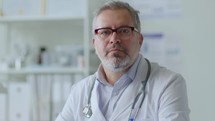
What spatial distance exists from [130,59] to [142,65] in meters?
0.08

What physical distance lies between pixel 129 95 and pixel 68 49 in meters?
1.03

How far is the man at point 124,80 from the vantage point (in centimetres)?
131

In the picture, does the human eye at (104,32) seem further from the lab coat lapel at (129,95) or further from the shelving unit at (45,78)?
the shelving unit at (45,78)

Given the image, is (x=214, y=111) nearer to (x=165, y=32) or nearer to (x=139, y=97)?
(x=165, y=32)

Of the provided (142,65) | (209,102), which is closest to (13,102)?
(142,65)

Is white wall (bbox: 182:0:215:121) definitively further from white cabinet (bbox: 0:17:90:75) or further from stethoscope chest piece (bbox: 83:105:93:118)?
stethoscope chest piece (bbox: 83:105:93:118)

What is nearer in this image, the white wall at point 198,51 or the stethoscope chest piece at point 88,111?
the stethoscope chest piece at point 88,111

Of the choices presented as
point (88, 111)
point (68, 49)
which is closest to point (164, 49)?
Answer: point (68, 49)

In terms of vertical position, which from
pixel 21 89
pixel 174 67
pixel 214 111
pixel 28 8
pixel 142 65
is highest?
pixel 28 8

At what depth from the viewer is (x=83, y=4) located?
2.09 m

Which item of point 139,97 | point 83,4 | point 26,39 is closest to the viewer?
point 139,97

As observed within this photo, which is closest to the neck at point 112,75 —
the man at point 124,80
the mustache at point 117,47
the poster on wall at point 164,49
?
the man at point 124,80

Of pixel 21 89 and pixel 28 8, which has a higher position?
pixel 28 8

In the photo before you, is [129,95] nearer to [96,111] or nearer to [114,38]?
[96,111]
